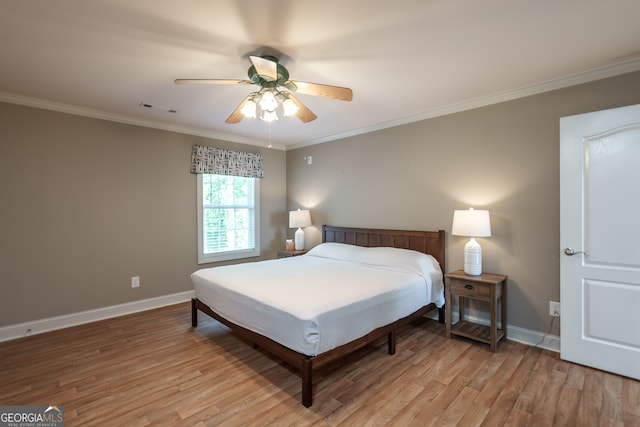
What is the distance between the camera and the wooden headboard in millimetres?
3402

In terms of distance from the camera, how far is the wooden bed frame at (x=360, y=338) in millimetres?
2002

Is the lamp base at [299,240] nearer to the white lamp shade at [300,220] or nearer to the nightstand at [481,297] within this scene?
the white lamp shade at [300,220]

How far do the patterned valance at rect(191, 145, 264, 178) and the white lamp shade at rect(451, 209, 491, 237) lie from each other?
3218 millimetres

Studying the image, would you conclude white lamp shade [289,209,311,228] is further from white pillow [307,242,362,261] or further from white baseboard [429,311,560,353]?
white baseboard [429,311,560,353]

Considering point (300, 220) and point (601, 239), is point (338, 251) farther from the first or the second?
point (601, 239)

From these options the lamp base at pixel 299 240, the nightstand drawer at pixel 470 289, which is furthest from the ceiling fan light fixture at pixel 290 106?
the lamp base at pixel 299 240

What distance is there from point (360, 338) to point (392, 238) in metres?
1.76

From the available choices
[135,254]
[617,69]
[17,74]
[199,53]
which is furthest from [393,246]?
[17,74]

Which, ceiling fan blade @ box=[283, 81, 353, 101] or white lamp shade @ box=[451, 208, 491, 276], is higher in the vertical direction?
ceiling fan blade @ box=[283, 81, 353, 101]

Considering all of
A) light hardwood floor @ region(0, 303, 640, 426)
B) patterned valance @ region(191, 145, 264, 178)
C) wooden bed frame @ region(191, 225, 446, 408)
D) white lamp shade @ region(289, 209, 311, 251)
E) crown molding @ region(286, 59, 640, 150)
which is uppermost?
crown molding @ region(286, 59, 640, 150)

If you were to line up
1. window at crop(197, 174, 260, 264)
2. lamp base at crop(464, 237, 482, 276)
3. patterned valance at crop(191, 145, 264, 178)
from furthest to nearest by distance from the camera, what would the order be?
window at crop(197, 174, 260, 264) → patterned valance at crop(191, 145, 264, 178) → lamp base at crop(464, 237, 482, 276)

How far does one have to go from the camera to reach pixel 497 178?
3.03 meters

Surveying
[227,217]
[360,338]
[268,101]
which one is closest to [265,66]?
[268,101]

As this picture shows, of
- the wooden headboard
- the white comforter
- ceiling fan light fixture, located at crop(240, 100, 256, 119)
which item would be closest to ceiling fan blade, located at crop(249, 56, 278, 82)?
ceiling fan light fixture, located at crop(240, 100, 256, 119)
